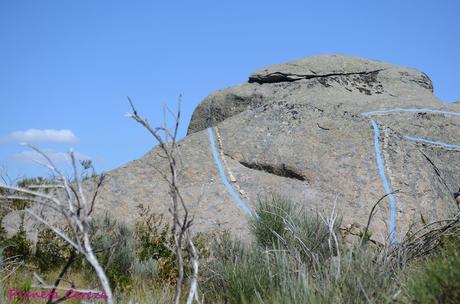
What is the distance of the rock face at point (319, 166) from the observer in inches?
308

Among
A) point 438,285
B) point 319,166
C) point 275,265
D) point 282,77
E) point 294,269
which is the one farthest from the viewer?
point 282,77

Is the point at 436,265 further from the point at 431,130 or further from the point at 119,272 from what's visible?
the point at 431,130

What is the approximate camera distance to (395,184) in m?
8.04

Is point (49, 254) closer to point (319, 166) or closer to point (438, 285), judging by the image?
point (319, 166)

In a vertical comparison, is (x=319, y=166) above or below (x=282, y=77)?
below

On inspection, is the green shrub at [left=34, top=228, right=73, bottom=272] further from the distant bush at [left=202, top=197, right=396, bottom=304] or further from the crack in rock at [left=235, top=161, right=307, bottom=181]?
the crack in rock at [left=235, top=161, right=307, bottom=181]

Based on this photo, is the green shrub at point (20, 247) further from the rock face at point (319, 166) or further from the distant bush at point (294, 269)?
the distant bush at point (294, 269)

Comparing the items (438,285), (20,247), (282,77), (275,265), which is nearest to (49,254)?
(20,247)

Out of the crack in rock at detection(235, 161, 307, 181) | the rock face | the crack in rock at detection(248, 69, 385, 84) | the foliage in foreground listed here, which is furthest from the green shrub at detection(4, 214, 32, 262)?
the crack in rock at detection(248, 69, 385, 84)

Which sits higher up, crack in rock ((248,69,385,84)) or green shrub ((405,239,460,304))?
crack in rock ((248,69,385,84))

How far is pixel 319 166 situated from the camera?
27.4 ft

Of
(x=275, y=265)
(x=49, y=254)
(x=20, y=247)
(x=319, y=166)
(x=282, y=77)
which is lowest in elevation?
(x=275, y=265)

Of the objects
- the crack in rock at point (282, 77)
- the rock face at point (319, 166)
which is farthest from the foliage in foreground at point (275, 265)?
the crack in rock at point (282, 77)

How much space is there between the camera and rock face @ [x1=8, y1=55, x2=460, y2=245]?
7.82m
